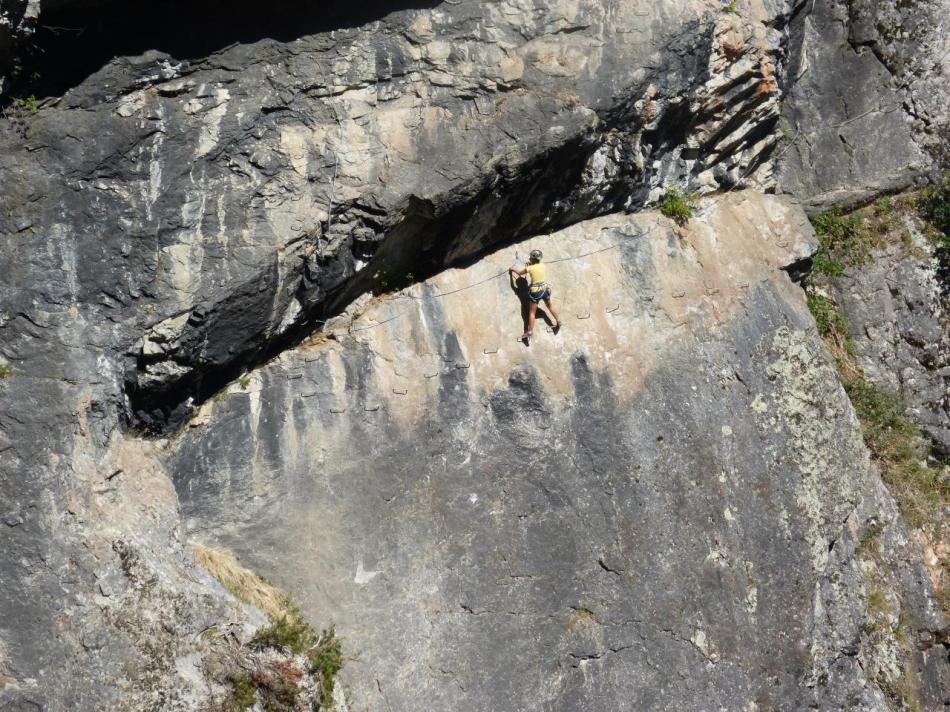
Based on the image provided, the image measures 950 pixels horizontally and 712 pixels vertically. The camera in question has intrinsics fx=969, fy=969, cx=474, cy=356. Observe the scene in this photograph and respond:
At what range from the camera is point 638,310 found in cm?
895

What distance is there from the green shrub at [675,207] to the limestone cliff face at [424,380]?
0.53ft

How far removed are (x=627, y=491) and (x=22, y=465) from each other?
484 cm

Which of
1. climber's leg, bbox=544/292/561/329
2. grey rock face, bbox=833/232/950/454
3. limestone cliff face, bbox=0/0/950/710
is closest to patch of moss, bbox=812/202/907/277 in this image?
grey rock face, bbox=833/232/950/454

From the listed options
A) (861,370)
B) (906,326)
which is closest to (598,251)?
(861,370)

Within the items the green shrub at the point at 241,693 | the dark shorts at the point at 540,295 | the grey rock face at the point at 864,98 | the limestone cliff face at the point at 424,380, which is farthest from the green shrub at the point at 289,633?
the grey rock face at the point at 864,98

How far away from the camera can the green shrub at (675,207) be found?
369 inches

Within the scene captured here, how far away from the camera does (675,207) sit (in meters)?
9.37

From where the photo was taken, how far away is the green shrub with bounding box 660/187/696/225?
9375 mm

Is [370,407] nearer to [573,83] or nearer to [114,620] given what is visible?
[114,620]

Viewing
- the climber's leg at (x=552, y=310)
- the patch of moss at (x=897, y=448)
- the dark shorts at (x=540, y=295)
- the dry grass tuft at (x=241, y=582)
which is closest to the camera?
the dry grass tuft at (x=241, y=582)

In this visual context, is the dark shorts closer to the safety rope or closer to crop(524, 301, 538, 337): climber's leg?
crop(524, 301, 538, 337): climber's leg

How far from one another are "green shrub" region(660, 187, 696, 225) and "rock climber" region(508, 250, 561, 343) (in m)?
1.51

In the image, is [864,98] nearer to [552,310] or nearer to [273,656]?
[552,310]

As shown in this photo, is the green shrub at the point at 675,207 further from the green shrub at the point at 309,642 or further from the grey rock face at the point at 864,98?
the green shrub at the point at 309,642
